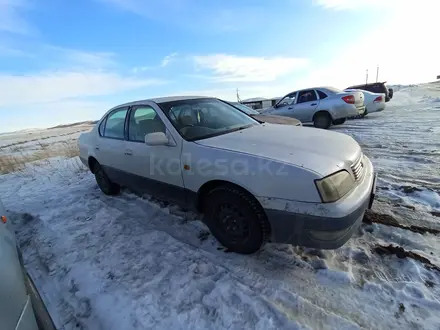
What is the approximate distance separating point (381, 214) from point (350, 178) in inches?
50.1

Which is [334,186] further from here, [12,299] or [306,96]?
[306,96]

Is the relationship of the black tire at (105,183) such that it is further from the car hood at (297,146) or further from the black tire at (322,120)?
the black tire at (322,120)

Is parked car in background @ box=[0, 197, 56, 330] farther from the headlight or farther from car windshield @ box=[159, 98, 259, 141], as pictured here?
the headlight

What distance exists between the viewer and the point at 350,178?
2.31 m

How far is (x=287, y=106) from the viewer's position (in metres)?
9.90

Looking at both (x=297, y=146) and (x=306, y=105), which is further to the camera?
(x=306, y=105)

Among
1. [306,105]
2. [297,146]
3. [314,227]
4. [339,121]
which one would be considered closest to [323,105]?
[306,105]

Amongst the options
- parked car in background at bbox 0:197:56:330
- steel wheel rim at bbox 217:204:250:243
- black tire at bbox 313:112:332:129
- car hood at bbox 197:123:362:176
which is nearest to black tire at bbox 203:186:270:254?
steel wheel rim at bbox 217:204:250:243

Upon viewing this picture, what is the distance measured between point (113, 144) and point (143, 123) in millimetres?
807

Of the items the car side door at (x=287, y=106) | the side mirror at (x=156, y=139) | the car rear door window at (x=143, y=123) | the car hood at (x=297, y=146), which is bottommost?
the car side door at (x=287, y=106)

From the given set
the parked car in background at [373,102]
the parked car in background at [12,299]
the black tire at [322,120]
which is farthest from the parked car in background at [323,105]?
the parked car in background at [12,299]

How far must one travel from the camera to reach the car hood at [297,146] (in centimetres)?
225

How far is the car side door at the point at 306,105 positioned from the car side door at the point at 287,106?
16 centimetres

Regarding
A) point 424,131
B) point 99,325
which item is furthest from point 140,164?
point 424,131
